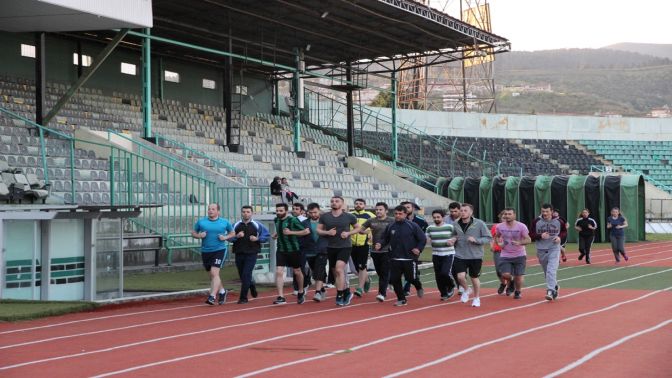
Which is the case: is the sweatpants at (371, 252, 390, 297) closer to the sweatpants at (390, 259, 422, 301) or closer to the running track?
the running track

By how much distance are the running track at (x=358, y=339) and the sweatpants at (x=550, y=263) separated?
344 mm

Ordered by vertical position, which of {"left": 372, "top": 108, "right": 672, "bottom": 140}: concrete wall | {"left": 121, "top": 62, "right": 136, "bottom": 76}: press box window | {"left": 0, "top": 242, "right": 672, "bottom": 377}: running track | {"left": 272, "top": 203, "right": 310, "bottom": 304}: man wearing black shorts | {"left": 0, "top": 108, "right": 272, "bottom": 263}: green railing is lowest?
{"left": 0, "top": 242, "right": 672, "bottom": 377}: running track

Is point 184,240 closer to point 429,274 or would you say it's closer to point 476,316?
point 429,274

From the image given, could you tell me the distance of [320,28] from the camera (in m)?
39.6

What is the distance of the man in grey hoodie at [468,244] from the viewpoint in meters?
17.6

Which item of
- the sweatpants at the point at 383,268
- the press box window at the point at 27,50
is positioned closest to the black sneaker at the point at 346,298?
the sweatpants at the point at 383,268

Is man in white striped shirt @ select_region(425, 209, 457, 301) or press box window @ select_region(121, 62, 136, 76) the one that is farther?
press box window @ select_region(121, 62, 136, 76)

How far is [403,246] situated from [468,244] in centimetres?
109

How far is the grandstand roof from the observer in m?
35.8

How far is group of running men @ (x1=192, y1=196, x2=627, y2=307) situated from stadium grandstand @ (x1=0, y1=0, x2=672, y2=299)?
1.73 meters

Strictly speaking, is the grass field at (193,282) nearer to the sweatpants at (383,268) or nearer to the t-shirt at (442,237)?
the sweatpants at (383,268)

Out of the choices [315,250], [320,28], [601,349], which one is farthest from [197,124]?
[601,349]

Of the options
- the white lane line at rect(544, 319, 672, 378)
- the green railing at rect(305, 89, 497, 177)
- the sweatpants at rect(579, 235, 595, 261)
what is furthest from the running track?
the green railing at rect(305, 89, 497, 177)

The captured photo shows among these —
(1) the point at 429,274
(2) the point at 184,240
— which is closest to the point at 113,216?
(2) the point at 184,240
